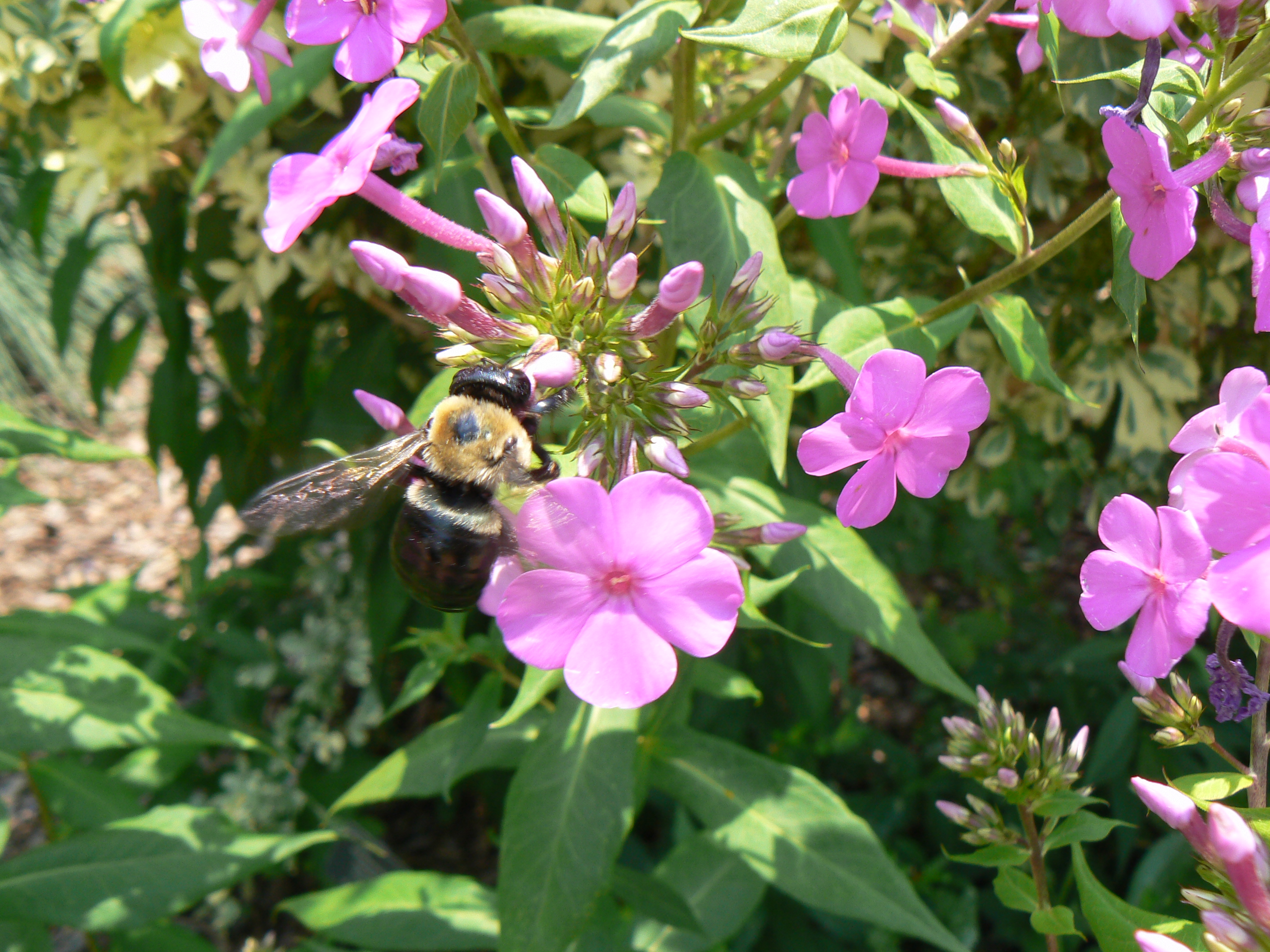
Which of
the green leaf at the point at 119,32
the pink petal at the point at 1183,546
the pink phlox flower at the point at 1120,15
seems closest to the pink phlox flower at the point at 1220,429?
the pink petal at the point at 1183,546

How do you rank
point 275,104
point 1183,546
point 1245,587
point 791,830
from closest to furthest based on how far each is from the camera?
point 1245,587 → point 1183,546 → point 791,830 → point 275,104

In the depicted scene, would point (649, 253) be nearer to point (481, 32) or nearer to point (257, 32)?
point (481, 32)

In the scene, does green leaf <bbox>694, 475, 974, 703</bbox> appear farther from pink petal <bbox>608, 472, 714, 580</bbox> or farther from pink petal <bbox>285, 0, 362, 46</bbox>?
pink petal <bbox>285, 0, 362, 46</bbox>

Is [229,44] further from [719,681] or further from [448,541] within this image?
[719,681]

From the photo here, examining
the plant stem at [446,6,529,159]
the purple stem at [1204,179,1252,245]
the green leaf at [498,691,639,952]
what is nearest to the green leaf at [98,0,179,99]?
the plant stem at [446,6,529,159]

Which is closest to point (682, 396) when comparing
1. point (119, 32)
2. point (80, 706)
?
point (80, 706)
